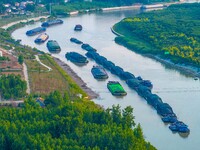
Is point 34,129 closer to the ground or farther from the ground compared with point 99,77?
farther from the ground

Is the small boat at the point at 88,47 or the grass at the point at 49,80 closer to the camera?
the grass at the point at 49,80

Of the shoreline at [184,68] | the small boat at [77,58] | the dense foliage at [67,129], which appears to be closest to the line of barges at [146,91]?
the small boat at [77,58]

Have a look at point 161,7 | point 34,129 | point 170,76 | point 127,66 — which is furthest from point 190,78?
point 161,7

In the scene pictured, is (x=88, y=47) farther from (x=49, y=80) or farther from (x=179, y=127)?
(x=179, y=127)

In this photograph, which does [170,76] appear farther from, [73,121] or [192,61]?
[73,121]

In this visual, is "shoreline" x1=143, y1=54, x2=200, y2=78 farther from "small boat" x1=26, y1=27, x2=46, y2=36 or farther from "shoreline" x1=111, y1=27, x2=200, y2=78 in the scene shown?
"small boat" x1=26, y1=27, x2=46, y2=36

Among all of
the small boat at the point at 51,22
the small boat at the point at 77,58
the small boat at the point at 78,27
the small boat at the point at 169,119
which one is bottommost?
the small boat at the point at 51,22

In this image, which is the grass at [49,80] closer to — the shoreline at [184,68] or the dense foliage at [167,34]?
the shoreline at [184,68]
